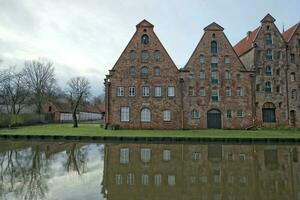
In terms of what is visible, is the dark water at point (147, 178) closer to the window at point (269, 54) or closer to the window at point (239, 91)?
the window at point (239, 91)

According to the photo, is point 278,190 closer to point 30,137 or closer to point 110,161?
point 110,161

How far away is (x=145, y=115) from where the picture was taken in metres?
37.7

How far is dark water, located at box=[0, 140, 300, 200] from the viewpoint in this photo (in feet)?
28.0

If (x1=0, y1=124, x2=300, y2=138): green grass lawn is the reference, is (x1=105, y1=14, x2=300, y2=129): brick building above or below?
above

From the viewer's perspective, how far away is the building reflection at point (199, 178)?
28.0ft

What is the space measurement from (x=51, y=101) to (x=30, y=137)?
42.8 metres

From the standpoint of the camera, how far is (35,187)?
9.47 m

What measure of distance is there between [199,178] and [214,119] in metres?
28.0

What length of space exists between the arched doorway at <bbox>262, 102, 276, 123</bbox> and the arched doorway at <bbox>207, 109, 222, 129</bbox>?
6.15m

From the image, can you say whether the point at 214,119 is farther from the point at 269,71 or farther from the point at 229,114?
the point at 269,71

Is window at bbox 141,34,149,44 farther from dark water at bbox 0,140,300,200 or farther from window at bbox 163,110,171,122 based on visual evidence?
dark water at bbox 0,140,300,200

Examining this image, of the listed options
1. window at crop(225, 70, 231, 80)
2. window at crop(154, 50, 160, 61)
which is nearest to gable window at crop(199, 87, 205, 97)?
window at crop(225, 70, 231, 80)

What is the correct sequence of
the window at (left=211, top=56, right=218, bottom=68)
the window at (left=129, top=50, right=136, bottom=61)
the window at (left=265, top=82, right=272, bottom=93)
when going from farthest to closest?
the window at (left=265, top=82, right=272, bottom=93)
the window at (left=211, top=56, right=218, bottom=68)
the window at (left=129, top=50, right=136, bottom=61)

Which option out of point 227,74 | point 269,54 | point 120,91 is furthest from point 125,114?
point 269,54
